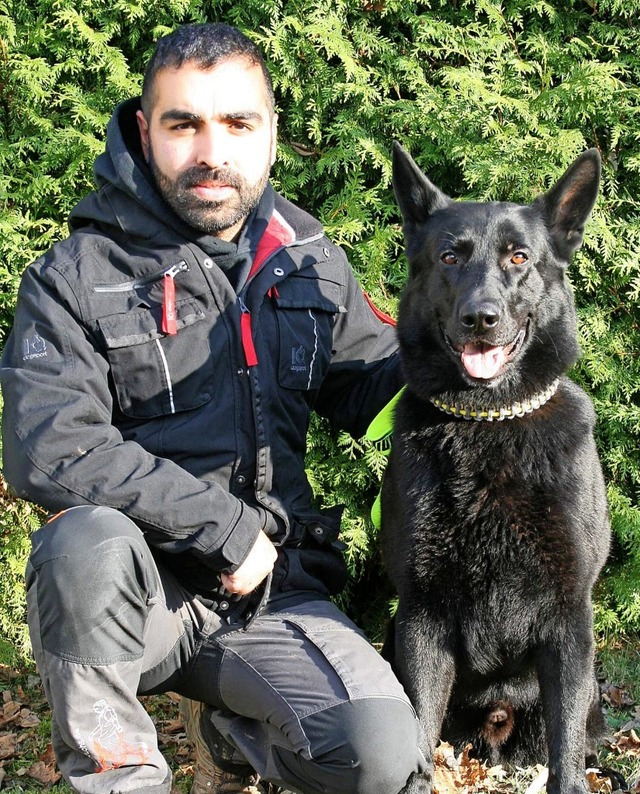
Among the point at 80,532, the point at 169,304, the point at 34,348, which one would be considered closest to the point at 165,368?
the point at 169,304

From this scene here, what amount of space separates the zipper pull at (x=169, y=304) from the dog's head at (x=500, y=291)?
0.62 m

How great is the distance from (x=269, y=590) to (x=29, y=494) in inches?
24.0

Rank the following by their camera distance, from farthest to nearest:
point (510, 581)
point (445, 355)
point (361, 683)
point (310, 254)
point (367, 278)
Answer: point (367, 278)
point (310, 254)
point (445, 355)
point (510, 581)
point (361, 683)

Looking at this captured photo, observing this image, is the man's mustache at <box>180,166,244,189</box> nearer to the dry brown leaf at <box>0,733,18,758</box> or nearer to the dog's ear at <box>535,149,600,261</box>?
the dog's ear at <box>535,149,600,261</box>

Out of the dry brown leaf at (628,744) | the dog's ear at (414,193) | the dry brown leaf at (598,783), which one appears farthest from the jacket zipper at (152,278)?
the dry brown leaf at (628,744)

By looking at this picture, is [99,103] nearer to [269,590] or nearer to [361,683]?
[269,590]

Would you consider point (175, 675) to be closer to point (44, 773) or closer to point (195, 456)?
point (195, 456)

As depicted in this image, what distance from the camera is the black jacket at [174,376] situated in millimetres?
2014

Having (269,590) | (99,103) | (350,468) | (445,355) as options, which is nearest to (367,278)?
(350,468)

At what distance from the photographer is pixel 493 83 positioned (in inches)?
129

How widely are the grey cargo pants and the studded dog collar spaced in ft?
2.00

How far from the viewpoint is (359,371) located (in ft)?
8.76

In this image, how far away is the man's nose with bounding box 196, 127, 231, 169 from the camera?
2.34m

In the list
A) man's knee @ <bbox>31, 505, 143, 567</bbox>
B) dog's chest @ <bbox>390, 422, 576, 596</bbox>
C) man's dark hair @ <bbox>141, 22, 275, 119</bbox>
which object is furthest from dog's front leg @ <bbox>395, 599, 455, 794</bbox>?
man's dark hair @ <bbox>141, 22, 275, 119</bbox>
